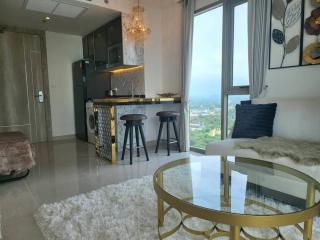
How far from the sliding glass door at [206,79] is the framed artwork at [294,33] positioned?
0.92 m

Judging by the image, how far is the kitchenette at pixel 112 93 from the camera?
3.67 meters

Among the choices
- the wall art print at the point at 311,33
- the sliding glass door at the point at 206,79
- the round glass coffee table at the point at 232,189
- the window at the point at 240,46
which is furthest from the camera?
the sliding glass door at the point at 206,79

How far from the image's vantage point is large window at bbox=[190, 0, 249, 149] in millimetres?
3303

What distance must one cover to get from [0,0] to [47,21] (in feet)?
3.43

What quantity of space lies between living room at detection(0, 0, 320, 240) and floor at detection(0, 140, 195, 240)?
19 mm

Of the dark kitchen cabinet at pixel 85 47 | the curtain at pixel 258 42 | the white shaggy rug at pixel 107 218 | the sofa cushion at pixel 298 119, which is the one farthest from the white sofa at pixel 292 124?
the dark kitchen cabinet at pixel 85 47

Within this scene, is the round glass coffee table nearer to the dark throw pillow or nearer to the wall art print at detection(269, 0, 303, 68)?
the dark throw pillow

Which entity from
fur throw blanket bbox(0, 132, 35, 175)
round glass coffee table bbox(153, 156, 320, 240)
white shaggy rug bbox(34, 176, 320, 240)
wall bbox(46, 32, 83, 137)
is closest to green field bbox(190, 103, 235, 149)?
round glass coffee table bbox(153, 156, 320, 240)

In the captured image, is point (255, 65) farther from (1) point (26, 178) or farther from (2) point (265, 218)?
(1) point (26, 178)

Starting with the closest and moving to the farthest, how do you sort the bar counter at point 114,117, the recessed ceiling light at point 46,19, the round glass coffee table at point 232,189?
the round glass coffee table at point 232,189 → the bar counter at point 114,117 → the recessed ceiling light at point 46,19

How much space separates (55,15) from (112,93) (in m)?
1.76

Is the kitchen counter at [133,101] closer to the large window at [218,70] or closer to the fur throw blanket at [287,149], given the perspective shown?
the large window at [218,70]

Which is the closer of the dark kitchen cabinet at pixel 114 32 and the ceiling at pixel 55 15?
the ceiling at pixel 55 15

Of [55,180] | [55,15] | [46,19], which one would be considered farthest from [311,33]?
[46,19]
